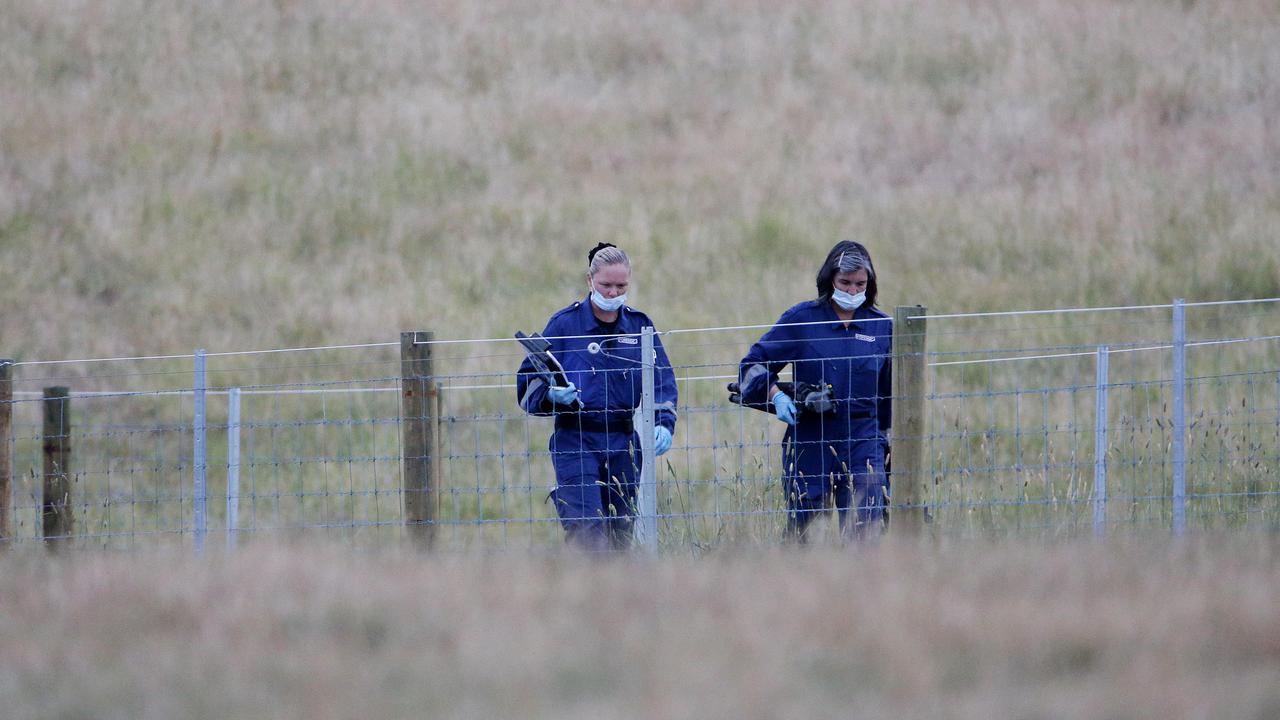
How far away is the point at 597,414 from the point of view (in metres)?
7.25

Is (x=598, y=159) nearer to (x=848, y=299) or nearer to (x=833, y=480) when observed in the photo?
(x=848, y=299)

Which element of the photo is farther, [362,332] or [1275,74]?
[1275,74]

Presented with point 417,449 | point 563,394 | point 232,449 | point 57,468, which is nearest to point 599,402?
point 563,394

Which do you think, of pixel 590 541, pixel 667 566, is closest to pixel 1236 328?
pixel 590 541

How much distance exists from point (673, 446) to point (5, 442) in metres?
4.54

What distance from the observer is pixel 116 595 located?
512 cm

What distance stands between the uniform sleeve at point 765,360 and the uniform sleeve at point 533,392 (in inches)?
37.0

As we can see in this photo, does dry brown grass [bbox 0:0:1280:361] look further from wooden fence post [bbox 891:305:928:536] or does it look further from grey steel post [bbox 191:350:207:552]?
wooden fence post [bbox 891:305:928:536]

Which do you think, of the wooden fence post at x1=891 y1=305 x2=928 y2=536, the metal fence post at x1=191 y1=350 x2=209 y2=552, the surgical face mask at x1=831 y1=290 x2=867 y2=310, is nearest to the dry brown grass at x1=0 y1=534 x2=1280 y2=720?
the wooden fence post at x1=891 y1=305 x2=928 y2=536

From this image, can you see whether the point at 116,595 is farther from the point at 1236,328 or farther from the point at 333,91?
the point at 333,91

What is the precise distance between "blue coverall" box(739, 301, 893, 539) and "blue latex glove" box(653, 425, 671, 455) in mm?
428

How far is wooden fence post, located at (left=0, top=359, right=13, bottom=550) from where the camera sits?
28.4 feet

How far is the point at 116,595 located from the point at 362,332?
15.0 metres

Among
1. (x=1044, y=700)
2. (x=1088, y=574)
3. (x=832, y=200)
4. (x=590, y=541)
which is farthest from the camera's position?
(x=832, y=200)
